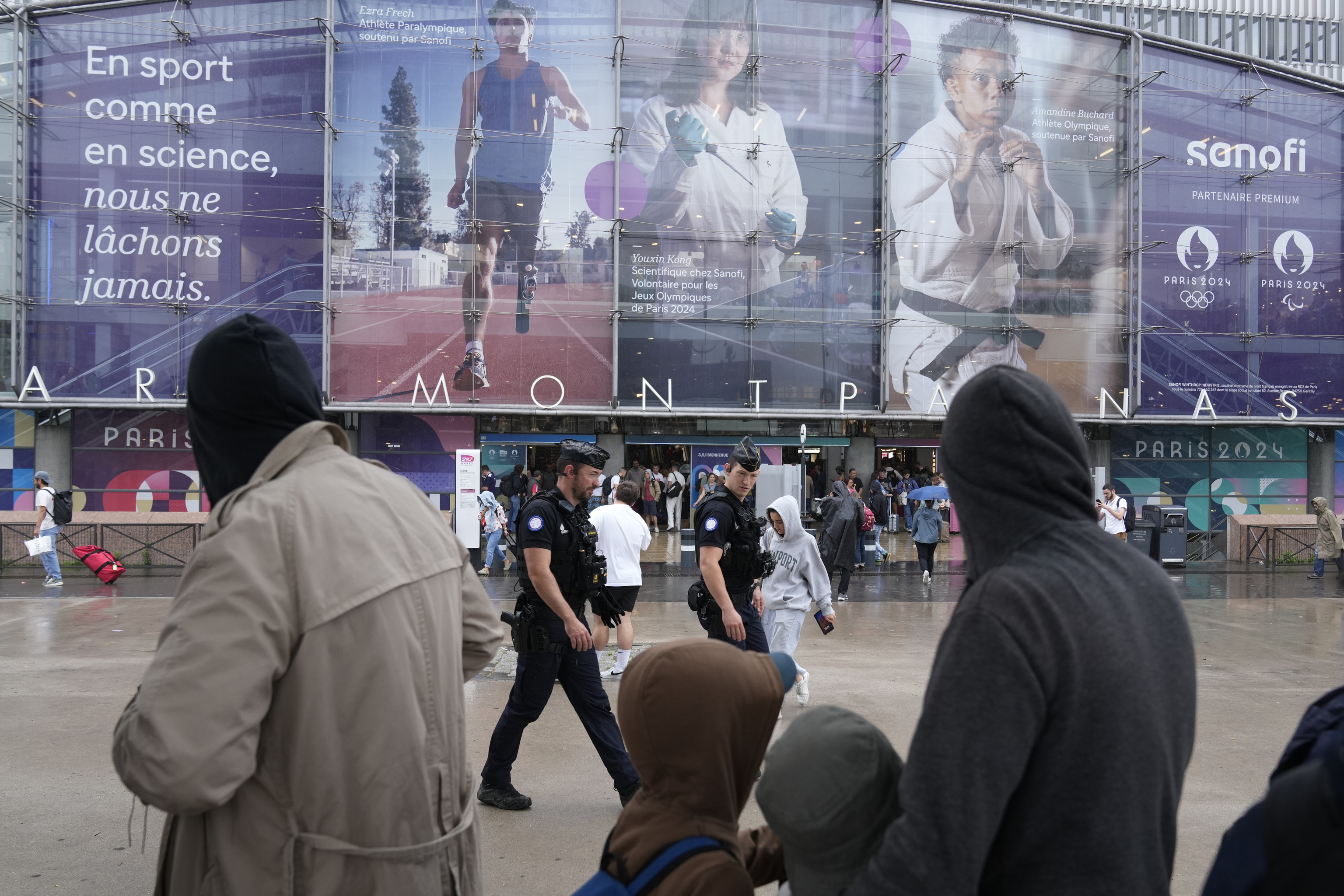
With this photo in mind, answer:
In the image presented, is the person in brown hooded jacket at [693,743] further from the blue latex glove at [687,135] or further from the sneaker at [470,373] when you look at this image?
the blue latex glove at [687,135]

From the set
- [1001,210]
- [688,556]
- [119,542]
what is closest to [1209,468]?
[1001,210]

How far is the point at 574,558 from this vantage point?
530cm

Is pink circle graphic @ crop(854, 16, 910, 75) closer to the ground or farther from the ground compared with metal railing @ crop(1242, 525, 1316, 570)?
farther from the ground

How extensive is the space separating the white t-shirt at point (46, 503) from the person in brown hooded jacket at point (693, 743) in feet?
51.6

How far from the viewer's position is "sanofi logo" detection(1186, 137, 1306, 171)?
870 inches

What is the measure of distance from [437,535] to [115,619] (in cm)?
1075

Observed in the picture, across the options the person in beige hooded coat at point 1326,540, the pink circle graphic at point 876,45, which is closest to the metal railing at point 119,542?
the pink circle graphic at point 876,45

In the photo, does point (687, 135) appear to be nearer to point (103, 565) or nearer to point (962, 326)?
point (962, 326)

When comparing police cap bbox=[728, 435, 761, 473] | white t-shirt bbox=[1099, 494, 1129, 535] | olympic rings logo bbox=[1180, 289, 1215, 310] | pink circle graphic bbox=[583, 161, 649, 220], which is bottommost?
white t-shirt bbox=[1099, 494, 1129, 535]

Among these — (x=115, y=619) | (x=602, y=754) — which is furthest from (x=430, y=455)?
(x=602, y=754)

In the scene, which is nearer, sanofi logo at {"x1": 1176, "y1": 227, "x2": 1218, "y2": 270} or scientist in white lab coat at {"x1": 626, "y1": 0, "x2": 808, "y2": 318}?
scientist in white lab coat at {"x1": 626, "y1": 0, "x2": 808, "y2": 318}

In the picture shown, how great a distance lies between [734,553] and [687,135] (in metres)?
16.8

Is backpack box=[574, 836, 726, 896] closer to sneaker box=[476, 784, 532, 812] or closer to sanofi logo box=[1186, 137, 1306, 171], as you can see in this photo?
sneaker box=[476, 784, 532, 812]

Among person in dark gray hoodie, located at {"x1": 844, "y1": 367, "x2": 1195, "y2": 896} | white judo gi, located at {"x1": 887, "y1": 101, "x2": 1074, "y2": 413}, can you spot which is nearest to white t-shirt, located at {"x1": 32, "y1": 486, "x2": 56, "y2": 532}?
person in dark gray hoodie, located at {"x1": 844, "y1": 367, "x2": 1195, "y2": 896}
